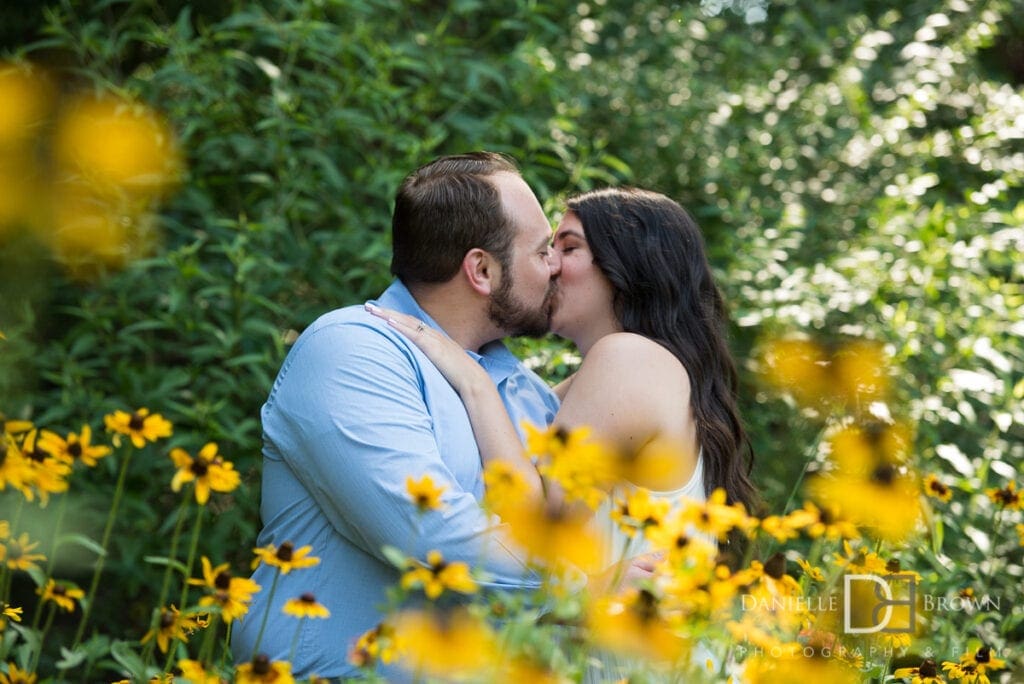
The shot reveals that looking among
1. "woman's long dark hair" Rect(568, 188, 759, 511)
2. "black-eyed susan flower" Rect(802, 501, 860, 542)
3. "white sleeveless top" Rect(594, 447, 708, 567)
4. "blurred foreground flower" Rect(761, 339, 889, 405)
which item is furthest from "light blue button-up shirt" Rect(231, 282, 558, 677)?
"blurred foreground flower" Rect(761, 339, 889, 405)

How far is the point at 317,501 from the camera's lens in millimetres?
1934

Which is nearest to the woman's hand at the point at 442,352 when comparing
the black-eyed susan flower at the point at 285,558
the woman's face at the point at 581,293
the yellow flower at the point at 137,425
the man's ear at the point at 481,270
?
the man's ear at the point at 481,270

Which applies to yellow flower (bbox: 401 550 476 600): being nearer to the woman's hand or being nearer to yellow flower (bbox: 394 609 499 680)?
yellow flower (bbox: 394 609 499 680)

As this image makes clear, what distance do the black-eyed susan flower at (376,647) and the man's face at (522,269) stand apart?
1189mm

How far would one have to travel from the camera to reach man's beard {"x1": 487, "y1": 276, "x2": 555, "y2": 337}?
2.28m

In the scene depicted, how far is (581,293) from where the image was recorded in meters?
2.40

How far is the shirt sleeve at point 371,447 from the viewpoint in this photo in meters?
1.74

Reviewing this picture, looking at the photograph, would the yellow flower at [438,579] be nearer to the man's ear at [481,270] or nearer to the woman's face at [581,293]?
the man's ear at [481,270]

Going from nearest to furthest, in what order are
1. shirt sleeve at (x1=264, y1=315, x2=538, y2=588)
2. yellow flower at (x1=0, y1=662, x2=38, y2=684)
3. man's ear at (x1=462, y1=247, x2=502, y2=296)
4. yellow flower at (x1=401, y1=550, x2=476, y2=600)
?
1. yellow flower at (x1=401, y1=550, x2=476, y2=600)
2. yellow flower at (x1=0, y1=662, x2=38, y2=684)
3. shirt sleeve at (x1=264, y1=315, x2=538, y2=588)
4. man's ear at (x1=462, y1=247, x2=502, y2=296)

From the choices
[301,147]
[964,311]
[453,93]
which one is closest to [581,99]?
[453,93]

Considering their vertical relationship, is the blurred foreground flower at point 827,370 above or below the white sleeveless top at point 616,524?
below

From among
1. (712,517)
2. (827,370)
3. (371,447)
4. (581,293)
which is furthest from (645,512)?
(827,370)

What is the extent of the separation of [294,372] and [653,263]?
791mm

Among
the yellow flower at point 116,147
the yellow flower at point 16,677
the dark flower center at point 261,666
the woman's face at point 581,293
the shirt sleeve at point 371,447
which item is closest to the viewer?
the dark flower center at point 261,666
